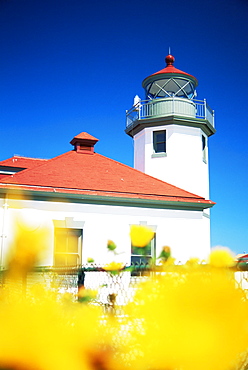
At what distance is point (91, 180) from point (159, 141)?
182 inches

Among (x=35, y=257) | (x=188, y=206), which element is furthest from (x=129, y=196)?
(x=35, y=257)

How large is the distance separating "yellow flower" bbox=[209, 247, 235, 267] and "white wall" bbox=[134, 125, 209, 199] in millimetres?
14243

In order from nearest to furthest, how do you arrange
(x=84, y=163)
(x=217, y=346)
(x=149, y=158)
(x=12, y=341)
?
(x=217, y=346) → (x=12, y=341) → (x=84, y=163) → (x=149, y=158)

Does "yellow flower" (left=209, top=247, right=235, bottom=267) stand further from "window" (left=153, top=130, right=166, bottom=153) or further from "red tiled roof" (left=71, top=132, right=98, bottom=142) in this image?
"window" (left=153, top=130, right=166, bottom=153)

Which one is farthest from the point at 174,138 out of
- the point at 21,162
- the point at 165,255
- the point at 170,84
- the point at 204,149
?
the point at 165,255

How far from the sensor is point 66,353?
948mm

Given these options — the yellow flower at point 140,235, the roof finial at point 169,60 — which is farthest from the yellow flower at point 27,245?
the roof finial at point 169,60

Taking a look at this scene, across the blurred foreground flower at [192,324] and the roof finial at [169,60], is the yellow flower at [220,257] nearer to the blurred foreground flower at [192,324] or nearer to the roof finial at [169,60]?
the blurred foreground flower at [192,324]

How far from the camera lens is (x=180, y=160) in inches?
607

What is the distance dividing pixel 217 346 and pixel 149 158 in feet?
49.6

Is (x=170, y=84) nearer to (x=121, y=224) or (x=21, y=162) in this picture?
(x=21, y=162)

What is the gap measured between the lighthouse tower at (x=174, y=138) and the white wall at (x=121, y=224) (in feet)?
9.37

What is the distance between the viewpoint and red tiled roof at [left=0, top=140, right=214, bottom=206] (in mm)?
11698

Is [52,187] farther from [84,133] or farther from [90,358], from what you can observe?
[90,358]
